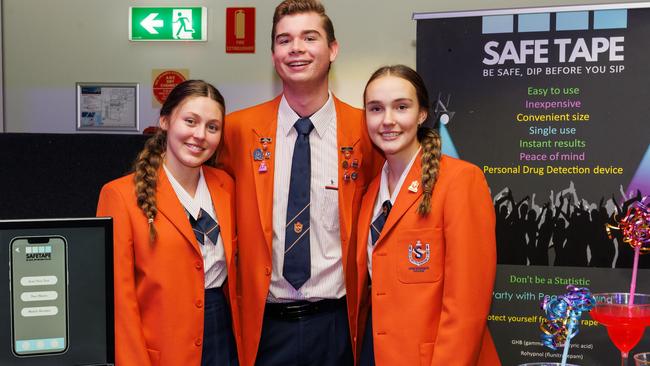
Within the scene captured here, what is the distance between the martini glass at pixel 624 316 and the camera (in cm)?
192

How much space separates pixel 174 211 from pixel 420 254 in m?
0.77

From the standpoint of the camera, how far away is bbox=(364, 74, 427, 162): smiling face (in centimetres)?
224

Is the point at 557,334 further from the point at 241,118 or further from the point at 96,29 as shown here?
the point at 96,29

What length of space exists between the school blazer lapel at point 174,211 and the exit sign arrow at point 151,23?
232 centimetres

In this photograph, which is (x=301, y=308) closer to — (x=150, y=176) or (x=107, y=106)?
(x=150, y=176)

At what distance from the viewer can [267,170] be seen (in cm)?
248

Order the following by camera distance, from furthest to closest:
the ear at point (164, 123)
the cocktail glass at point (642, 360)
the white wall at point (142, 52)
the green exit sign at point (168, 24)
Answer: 1. the green exit sign at point (168, 24)
2. the white wall at point (142, 52)
3. the ear at point (164, 123)
4. the cocktail glass at point (642, 360)

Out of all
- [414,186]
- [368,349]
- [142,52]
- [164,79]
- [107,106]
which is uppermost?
[142,52]

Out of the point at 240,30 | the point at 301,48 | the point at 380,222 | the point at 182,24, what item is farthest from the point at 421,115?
the point at 182,24

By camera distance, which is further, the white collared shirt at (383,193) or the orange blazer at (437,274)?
the white collared shirt at (383,193)

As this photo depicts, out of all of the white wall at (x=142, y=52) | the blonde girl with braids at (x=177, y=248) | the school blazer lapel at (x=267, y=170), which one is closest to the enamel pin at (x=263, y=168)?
the school blazer lapel at (x=267, y=170)

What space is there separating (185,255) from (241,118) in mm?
629

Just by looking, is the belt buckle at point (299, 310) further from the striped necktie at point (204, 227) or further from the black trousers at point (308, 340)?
the striped necktie at point (204, 227)

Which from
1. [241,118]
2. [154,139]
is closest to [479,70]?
[241,118]
